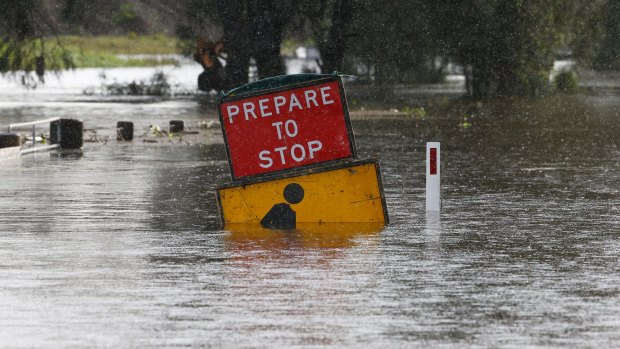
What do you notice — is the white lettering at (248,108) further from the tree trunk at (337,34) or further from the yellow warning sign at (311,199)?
the tree trunk at (337,34)

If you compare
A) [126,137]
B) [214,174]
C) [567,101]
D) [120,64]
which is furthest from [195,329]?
[120,64]

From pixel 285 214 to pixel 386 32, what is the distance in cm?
4383

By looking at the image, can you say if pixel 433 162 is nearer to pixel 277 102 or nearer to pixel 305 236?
pixel 277 102

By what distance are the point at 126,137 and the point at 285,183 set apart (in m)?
18.6

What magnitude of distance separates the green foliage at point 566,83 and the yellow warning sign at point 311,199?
53610 millimetres

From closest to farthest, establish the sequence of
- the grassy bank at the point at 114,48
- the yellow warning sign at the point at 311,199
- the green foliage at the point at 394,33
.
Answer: the yellow warning sign at the point at 311,199 < the green foliage at the point at 394,33 < the grassy bank at the point at 114,48

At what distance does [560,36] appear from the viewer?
63.2 m

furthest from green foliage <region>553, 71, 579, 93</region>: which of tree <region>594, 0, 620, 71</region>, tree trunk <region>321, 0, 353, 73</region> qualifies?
tree trunk <region>321, 0, 353, 73</region>

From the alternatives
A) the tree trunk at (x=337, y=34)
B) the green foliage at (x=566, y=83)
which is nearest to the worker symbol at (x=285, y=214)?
the tree trunk at (x=337, y=34)

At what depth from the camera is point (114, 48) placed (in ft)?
416

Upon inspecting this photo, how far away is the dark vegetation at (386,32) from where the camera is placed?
48969 millimetres

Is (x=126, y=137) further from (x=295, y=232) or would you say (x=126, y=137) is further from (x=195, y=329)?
(x=195, y=329)

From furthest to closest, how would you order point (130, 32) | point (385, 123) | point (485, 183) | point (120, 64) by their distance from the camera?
1. point (130, 32)
2. point (120, 64)
3. point (385, 123)
4. point (485, 183)

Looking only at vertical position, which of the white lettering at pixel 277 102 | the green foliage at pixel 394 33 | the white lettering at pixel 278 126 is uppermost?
the green foliage at pixel 394 33
